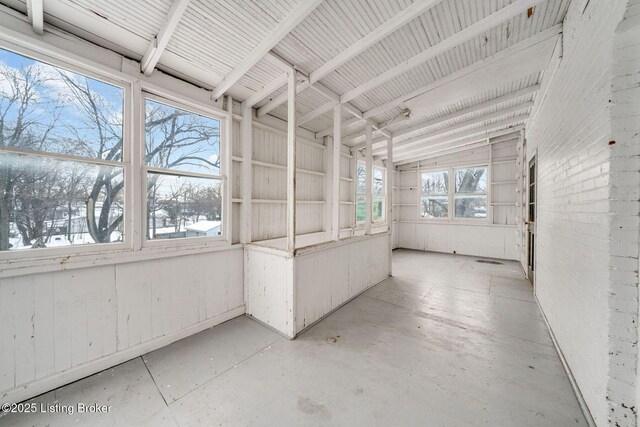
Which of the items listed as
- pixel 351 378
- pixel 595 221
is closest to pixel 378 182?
pixel 595 221

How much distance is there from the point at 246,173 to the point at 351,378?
2.66 meters

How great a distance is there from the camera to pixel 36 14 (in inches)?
Result: 65.7

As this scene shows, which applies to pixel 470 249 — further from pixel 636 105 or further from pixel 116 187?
pixel 116 187

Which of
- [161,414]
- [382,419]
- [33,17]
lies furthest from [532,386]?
[33,17]

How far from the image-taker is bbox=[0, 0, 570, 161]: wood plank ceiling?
1856 millimetres

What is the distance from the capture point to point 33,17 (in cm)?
168

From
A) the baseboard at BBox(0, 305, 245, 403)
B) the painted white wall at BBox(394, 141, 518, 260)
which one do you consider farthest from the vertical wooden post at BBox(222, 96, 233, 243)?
the painted white wall at BBox(394, 141, 518, 260)

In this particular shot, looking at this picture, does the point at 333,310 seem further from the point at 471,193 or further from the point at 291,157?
the point at 471,193

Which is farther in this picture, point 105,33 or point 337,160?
point 337,160

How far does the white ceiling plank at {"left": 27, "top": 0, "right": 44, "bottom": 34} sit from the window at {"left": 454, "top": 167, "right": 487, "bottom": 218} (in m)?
8.05

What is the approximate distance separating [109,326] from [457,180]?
799cm

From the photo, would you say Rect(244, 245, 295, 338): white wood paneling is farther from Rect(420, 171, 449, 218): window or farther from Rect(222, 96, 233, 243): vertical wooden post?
Rect(420, 171, 449, 218): window

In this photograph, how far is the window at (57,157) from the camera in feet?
5.72

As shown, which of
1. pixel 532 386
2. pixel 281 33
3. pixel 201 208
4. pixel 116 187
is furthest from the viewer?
pixel 201 208
